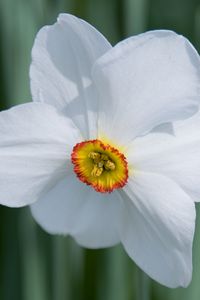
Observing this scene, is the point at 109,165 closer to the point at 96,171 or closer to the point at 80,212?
the point at 96,171

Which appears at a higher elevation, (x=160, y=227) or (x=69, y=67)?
(x=69, y=67)

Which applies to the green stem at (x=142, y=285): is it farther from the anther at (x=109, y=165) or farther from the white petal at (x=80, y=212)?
the anther at (x=109, y=165)

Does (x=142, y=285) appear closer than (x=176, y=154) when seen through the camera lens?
No

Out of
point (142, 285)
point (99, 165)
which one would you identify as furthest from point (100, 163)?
point (142, 285)

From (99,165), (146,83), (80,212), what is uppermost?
(146,83)

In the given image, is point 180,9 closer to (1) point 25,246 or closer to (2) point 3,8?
(2) point 3,8

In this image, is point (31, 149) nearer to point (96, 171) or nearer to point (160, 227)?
point (96, 171)

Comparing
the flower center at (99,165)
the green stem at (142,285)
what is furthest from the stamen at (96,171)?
the green stem at (142,285)

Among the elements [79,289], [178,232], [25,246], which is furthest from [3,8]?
[178,232]
